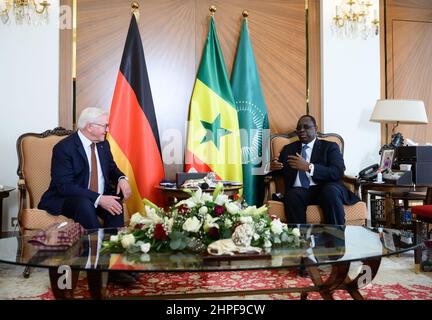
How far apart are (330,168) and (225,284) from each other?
4.28ft

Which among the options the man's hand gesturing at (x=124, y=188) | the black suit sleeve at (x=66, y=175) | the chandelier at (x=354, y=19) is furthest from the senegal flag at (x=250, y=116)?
the black suit sleeve at (x=66, y=175)

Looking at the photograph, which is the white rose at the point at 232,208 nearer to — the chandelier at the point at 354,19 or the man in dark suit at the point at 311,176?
the man in dark suit at the point at 311,176

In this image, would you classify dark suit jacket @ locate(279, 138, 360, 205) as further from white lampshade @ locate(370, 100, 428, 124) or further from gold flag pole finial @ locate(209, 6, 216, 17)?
gold flag pole finial @ locate(209, 6, 216, 17)

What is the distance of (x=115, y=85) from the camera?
399 cm

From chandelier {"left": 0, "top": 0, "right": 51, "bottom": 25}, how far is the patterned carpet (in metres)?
2.13

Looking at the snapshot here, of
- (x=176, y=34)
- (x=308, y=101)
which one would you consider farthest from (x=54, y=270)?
(x=308, y=101)

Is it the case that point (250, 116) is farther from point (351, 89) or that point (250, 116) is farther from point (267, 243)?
point (267, 243)

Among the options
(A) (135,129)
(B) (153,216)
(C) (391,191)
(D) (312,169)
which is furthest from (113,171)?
(C) (391,191)

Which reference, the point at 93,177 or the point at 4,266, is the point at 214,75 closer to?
the point at 93,177

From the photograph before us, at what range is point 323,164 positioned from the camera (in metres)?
3.57

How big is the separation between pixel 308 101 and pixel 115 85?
6.28ft

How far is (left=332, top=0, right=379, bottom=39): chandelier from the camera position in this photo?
4398mm

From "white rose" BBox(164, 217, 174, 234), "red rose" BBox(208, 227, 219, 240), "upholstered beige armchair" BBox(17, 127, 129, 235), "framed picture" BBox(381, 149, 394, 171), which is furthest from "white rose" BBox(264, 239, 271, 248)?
"framed picture" BBox(381, 149, 394, 171)

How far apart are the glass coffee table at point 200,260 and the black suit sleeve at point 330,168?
122cm
